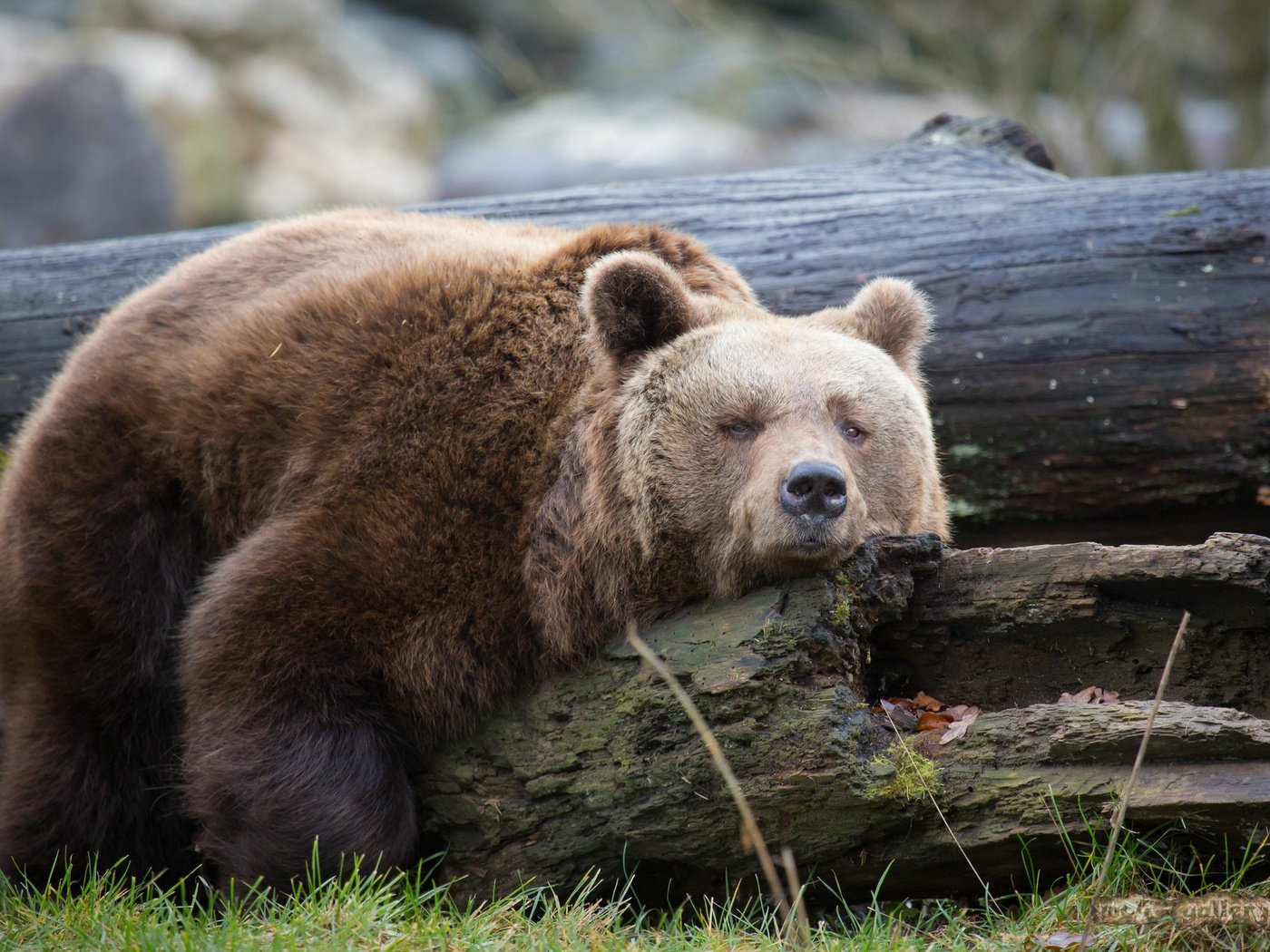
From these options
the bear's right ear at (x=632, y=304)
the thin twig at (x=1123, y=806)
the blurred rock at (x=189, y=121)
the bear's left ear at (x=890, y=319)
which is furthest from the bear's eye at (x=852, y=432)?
the blurred rock at (x=189, y=121)

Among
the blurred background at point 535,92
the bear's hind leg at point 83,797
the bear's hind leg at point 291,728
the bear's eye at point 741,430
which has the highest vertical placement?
the blurred background at point 535,92

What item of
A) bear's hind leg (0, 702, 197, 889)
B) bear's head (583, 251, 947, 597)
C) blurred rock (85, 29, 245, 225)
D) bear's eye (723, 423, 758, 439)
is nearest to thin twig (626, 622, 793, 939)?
bear's head (583, 251, 947, 597)

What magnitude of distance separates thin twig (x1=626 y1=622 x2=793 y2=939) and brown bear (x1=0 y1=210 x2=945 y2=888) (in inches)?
20.3

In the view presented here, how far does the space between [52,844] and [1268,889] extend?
13.7 ft

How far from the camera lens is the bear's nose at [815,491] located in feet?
13.1

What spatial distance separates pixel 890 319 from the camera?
5016 millimetres

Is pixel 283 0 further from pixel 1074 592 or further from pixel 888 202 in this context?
pixel 1074 592

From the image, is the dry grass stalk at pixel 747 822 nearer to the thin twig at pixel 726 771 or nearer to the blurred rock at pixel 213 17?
the thin twig at pixel 726 771

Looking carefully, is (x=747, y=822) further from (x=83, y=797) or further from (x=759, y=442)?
(x=83, y=797)

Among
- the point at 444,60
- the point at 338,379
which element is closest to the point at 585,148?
the point at 444,60

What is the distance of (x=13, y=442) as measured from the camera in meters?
6.54

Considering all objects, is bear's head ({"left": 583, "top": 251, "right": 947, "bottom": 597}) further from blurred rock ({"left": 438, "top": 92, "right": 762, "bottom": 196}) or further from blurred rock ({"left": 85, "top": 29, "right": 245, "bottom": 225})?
blurred rock ({"left": 85, "top": 29, "right": 245, "bottom": 225})

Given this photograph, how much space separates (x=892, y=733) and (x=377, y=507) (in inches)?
75.9

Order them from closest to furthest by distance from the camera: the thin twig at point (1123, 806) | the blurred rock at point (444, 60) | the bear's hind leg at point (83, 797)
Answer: the thin twig at point (1123, 806), the bear's hind leg at point (83, 797), the blurred rock at point (444, 60)
